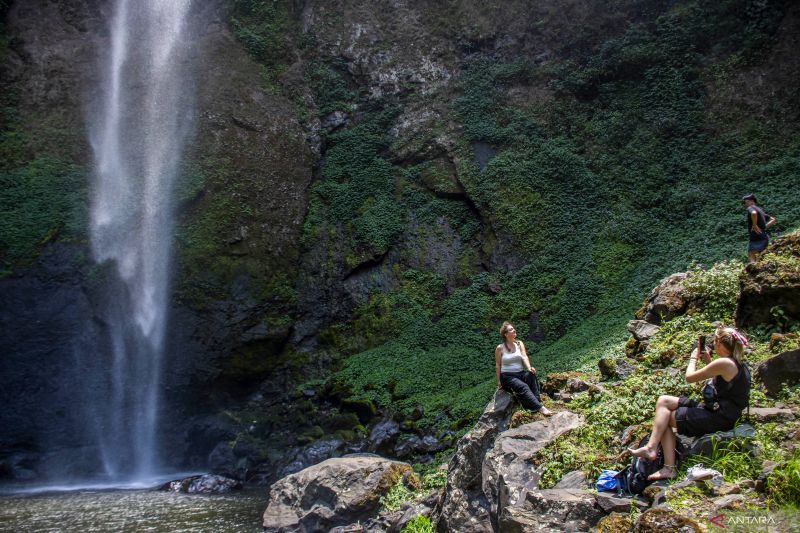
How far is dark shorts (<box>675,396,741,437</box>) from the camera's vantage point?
4645 millimetres

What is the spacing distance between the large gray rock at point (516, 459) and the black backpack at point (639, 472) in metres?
0.97

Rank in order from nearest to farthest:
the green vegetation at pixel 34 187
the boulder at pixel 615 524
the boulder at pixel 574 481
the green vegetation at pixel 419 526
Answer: the boulder at pixel 615 524
the boulder at pixel 574 481
the green vegetation at pixel 419 526
the green vegetation at pixel 34 187

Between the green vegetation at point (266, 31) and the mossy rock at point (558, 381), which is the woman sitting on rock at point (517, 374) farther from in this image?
the green vegetation at point (266, 31)

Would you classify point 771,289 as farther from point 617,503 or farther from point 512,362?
point 617,503

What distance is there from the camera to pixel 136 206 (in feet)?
60.3

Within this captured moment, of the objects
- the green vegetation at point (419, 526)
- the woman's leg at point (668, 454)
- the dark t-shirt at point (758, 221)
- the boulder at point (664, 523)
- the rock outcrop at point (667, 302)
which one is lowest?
the green vegetation at point (419, 526)

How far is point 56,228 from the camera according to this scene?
17.3 meters

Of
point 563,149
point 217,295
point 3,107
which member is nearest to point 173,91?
point 3,107

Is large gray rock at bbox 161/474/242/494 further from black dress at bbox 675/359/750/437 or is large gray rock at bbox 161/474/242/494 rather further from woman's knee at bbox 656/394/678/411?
black dress at bbox 675/359/750/437

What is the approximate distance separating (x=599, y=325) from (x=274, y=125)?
43.2ft

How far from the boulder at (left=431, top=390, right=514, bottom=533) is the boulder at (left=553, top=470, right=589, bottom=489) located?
3.64 feet

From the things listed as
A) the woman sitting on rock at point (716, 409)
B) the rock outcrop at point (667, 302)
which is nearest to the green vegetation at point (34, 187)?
the rock outcrop at point (667, 302)

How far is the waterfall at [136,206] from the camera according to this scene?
16.1 metres

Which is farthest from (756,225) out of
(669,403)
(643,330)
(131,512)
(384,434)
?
(131,512)
